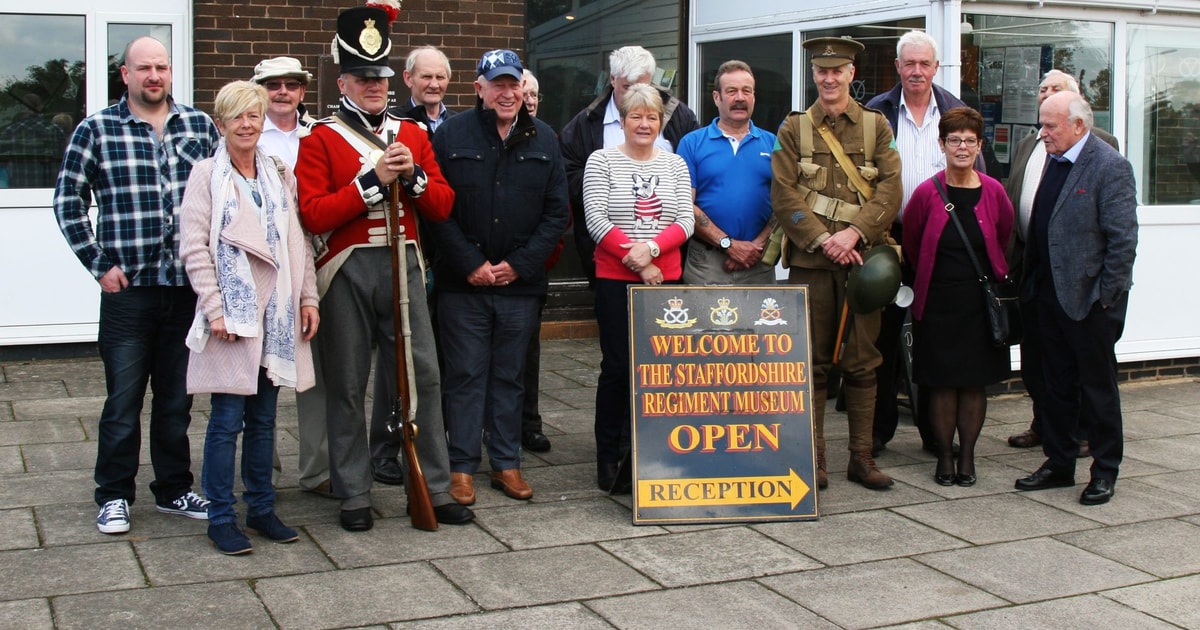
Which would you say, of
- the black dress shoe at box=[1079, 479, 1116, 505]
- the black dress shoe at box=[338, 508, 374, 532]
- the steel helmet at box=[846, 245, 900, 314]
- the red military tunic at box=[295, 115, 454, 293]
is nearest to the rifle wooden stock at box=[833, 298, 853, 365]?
the steel helmet at box=[846, 245, 900, 314]

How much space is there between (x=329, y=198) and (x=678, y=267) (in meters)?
1.67

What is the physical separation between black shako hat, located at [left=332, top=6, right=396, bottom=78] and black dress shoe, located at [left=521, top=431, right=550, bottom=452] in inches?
90.2

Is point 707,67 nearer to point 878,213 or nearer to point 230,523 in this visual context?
point 878,213

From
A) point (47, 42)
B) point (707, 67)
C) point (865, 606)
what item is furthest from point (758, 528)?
point (47, 42)

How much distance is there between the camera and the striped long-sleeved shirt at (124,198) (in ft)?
17.4

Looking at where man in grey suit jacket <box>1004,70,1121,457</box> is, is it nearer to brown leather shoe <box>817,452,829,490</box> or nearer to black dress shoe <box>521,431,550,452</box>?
brown leather shoe <box>817,452,829,490</box>

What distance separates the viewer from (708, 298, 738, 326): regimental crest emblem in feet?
19.6

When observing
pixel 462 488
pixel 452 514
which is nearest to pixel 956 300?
pixel 462 488

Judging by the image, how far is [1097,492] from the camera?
6.19 metres

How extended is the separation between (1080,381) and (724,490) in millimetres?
1845

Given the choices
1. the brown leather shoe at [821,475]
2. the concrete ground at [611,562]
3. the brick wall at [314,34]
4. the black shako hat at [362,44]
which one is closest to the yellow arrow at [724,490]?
the concrete ground at [611,562]

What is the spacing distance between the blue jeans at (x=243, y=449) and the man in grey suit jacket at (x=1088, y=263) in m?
3.52

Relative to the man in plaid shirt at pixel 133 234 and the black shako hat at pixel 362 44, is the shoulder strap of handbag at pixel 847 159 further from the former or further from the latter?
the man in plaid shirt at pixel 133 234

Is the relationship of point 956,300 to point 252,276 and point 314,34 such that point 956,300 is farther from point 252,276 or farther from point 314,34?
point 314,34
